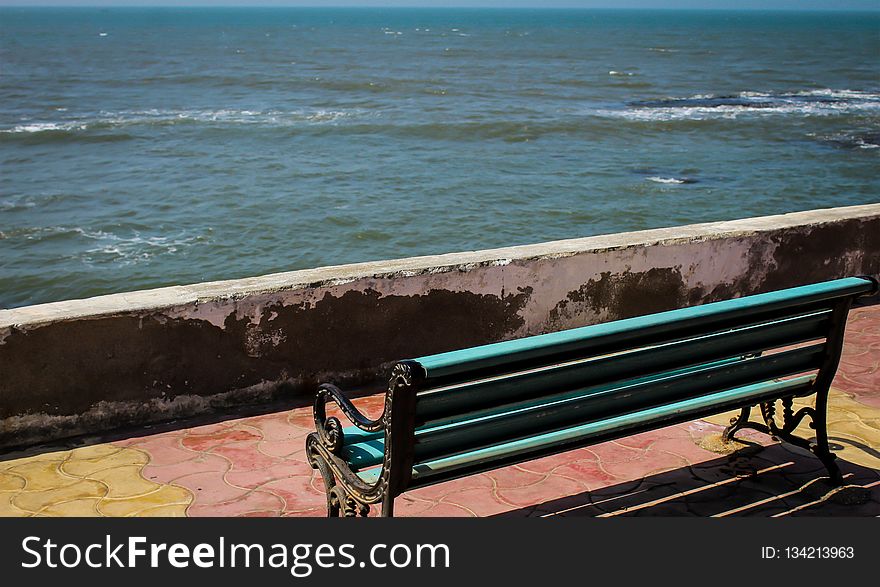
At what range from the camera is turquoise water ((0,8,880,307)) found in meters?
16.1

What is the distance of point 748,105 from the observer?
3531cm

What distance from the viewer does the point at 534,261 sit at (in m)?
5.15

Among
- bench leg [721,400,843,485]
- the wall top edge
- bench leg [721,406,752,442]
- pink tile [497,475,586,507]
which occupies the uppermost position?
the wall top edge

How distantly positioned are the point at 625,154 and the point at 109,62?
141 ft

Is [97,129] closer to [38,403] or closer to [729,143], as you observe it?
[729,143]

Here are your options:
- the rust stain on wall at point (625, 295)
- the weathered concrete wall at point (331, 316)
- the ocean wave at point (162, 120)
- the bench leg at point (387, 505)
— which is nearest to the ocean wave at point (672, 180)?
the ocean wave at point (162, 120)

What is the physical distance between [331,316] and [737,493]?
81.1 inches

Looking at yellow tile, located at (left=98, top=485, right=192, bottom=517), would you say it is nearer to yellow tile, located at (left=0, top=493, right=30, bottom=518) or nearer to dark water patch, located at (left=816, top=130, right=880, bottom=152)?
yellow tile, located at (left=0, top=493, right=30, bottom=518)

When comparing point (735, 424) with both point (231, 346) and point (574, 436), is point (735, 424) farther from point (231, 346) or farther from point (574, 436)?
point (231, 346)

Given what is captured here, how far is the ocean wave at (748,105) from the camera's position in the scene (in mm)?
32438

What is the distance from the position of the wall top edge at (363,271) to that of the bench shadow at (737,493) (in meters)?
1.55

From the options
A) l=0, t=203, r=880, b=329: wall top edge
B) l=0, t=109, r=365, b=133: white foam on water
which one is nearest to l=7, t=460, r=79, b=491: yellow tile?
l=0, t=203, r=880, b=329: wall top edge

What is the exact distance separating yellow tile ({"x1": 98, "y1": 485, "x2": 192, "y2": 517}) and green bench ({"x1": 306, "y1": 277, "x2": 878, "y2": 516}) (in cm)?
68

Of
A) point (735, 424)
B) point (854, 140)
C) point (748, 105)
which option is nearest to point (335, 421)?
point (735, 424)
